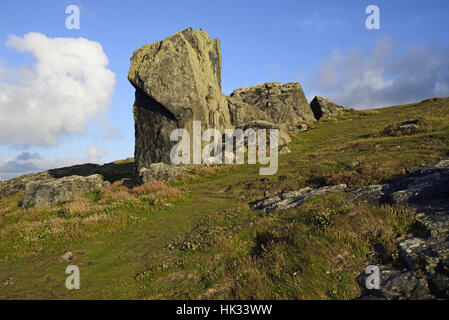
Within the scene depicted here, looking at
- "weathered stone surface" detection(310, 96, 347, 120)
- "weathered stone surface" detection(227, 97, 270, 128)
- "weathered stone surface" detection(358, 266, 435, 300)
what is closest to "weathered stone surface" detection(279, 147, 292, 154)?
"weathered stone surface" detection(227, 97, 270, 128)

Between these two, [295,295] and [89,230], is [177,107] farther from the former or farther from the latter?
[295,295]

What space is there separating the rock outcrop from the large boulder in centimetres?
2246

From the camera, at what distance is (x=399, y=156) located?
59.9 feet

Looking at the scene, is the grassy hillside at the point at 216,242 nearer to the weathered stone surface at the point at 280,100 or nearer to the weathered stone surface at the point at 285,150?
the weathered stone surface at the point at 285,150

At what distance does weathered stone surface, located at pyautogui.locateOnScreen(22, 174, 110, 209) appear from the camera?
899 inches

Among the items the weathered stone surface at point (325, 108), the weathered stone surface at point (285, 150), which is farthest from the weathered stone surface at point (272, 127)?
the weathered stone surface at point (325, 108)

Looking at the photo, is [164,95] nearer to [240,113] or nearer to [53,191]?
[53,191]

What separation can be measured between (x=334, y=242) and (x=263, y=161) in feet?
71.6

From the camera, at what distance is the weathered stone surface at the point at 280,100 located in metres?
55.2

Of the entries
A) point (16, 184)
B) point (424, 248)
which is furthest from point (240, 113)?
point (424, 248)

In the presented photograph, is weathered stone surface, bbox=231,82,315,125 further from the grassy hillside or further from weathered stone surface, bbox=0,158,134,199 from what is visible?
the grassy hillside

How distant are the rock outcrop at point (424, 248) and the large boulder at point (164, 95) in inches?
884

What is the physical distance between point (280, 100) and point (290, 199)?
1850 inches

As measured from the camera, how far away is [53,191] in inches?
914
